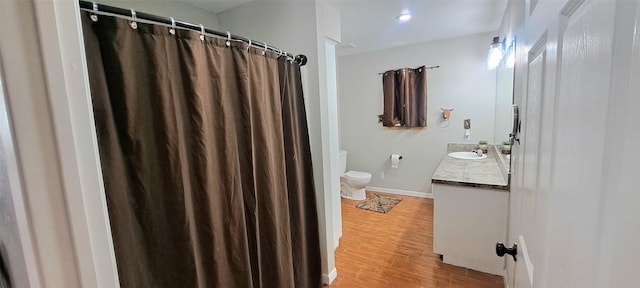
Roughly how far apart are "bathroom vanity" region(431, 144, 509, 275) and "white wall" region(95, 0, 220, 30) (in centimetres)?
232

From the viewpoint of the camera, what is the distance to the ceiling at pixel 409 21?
2158 mm

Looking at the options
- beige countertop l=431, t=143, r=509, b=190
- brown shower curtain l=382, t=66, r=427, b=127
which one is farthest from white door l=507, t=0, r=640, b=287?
brown shower curtain l=382, t=66, r=427, b=127

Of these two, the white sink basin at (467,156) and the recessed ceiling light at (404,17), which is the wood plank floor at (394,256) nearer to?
the white sink basin at (467,156)

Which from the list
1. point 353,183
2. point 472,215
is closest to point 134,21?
point 472,215

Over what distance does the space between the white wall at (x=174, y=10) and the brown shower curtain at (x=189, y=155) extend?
97 centimetres

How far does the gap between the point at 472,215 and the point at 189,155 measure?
2.13 m

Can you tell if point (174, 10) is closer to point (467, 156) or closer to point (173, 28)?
point (173, 28)

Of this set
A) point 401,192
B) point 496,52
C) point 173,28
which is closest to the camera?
point 173,28

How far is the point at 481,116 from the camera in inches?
132

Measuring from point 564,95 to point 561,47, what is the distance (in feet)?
0.35

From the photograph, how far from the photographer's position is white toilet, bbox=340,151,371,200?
149 inches

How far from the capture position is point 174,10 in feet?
6.24

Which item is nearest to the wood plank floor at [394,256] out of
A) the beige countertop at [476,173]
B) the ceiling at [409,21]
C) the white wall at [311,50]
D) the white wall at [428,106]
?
the white wall at [311,50]

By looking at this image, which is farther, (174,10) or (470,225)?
(470,225)
